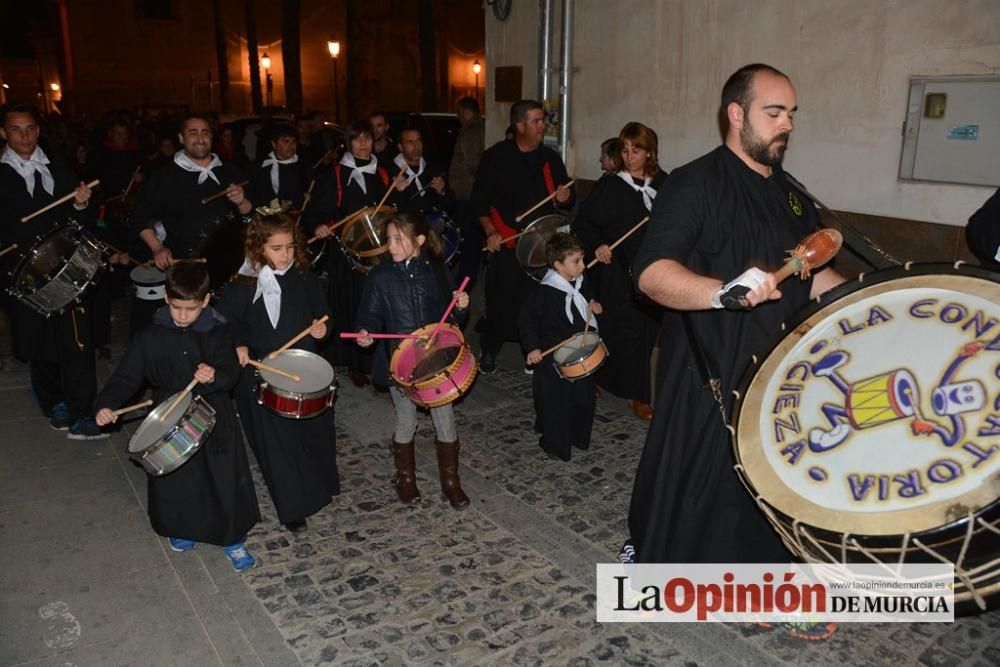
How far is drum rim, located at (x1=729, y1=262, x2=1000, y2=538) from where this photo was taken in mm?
2406

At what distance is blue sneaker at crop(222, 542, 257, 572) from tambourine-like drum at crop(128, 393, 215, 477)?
0.63 m

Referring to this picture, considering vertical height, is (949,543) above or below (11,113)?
below

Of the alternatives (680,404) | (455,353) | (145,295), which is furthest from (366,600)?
(145,295)

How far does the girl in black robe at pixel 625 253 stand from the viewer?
6.39 m

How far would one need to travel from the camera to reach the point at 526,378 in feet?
24.6

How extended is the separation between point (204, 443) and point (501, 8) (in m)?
7.22

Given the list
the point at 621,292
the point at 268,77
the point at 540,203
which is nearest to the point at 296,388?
the point at 621,292

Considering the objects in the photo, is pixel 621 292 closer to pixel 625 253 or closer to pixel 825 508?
pixel 625 253

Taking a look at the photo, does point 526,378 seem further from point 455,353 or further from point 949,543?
point 949,543

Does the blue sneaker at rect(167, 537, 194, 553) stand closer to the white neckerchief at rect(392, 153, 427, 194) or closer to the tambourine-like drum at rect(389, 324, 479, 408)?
the tambourine-like drum at rect(389, 324, 479, 408)

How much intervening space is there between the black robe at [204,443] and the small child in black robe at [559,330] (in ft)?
6.65

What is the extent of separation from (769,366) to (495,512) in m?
2.59

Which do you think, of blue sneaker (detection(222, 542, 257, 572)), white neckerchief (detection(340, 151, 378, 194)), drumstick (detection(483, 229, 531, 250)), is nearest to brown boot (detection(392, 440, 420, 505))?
blue sneaker (detection(222, 542, 257, 572))

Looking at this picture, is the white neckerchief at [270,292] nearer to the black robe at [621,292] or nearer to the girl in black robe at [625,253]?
the girl in black robe at [625,253]
